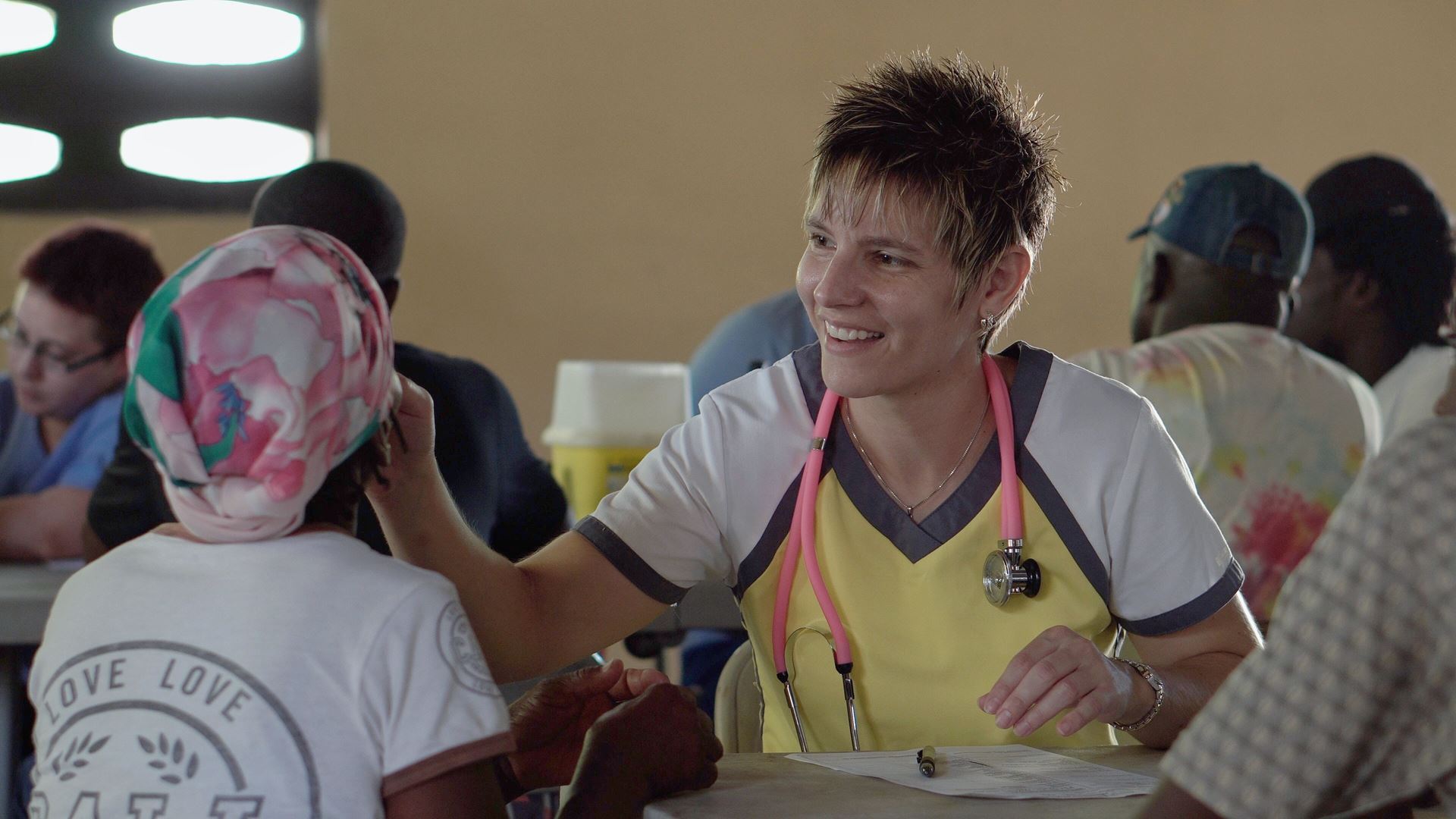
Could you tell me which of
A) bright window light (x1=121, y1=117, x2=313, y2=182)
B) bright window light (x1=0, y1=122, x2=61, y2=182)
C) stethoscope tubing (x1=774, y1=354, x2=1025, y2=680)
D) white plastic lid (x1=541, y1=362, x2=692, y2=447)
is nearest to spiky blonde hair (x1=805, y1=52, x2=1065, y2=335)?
stethoscope tubing (x1=774, y1=354, x2=1025, y2=680)

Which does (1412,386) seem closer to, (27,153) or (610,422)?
(610,422)

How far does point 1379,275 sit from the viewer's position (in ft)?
10.6

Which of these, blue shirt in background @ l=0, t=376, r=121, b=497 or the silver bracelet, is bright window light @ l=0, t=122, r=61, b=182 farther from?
the silver bracelet

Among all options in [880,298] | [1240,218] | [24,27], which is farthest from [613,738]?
[24,27]

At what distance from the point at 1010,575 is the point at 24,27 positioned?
3716 millimetres

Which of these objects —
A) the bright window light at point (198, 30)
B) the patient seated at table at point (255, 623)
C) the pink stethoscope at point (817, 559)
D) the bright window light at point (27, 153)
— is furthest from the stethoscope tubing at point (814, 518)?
the bright window light at point (27, 153)

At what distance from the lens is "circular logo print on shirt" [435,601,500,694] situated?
94 cm

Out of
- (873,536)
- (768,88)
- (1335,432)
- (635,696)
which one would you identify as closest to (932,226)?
(873,536)

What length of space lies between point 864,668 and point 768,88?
3.53m

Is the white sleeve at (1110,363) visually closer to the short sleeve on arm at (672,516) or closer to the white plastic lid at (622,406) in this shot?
the white plastic lid at (622,406)

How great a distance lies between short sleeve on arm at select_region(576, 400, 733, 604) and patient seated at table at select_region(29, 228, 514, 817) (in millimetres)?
597

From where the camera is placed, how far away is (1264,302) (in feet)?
8.36

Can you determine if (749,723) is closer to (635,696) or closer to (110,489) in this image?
(635,696)

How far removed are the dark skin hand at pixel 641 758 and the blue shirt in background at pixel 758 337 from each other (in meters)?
1.57
